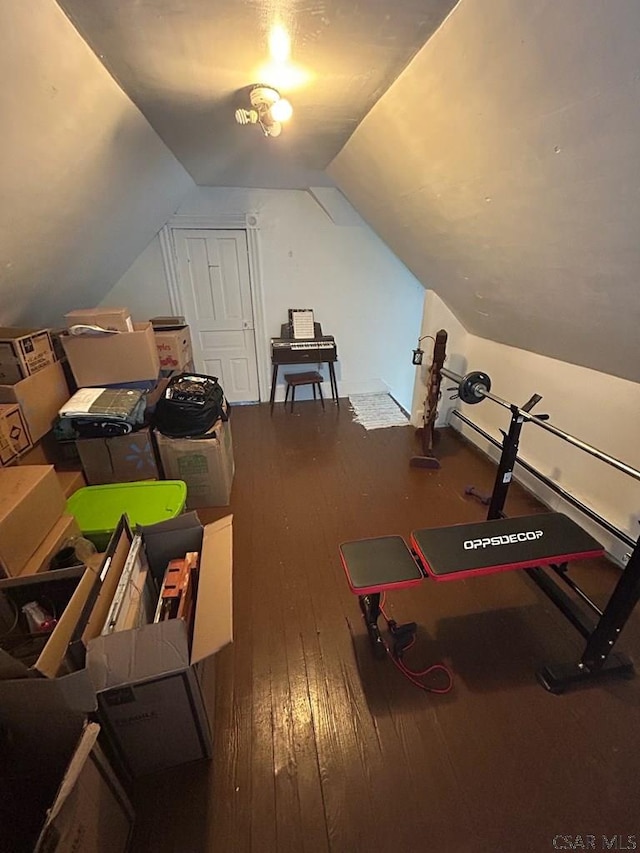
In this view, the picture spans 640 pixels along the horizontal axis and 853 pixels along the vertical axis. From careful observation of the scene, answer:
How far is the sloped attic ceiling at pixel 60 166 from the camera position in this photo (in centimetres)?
113

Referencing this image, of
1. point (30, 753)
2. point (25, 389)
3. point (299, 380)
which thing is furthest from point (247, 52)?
point (299, 380)

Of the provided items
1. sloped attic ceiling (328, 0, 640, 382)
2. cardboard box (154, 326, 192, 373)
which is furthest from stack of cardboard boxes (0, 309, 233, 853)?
sloped attic ceiling (328, 0, 640, 382)

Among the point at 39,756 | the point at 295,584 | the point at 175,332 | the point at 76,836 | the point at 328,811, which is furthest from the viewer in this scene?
the point at 175,332

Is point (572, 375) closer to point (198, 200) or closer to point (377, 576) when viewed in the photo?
point (377, 576)

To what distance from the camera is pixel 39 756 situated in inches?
40.5

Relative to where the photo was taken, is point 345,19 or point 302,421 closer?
point 345,19

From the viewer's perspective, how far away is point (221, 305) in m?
4.00

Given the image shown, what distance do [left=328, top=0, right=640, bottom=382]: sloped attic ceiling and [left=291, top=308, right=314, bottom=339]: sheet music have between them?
1.70 m

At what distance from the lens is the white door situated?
377 centimetres

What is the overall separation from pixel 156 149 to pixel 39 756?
9.57 ft

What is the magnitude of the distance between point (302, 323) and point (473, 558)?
3.22m

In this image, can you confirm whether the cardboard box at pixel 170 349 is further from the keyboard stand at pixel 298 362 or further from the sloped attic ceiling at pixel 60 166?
the keyboard stand at pixel 298 362

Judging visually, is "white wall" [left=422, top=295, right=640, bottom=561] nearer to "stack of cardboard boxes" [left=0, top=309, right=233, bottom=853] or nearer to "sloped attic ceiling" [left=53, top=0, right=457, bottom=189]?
"sloped attic ceiling" [left=53, top=0, right=457, bottom=189]

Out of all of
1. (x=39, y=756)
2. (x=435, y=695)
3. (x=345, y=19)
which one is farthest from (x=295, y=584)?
(x=345, y=19)
